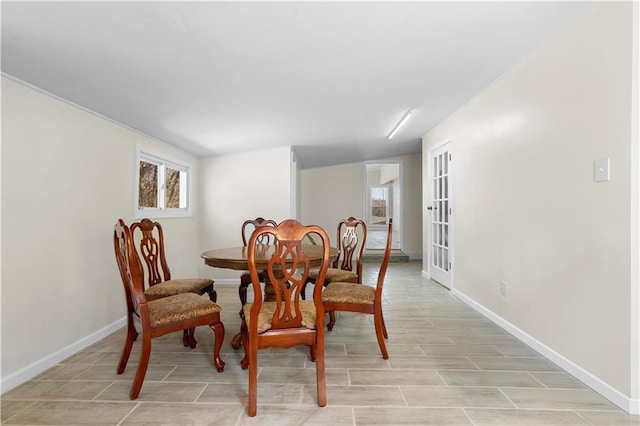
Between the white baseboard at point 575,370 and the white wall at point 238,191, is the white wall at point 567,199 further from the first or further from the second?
the white wall at point 238,191

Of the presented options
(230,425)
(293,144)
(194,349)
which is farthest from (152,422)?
(293,144)

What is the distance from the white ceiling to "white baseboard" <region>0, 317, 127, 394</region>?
1.82 m

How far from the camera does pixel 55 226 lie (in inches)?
89.5

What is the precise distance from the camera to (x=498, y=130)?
305cm

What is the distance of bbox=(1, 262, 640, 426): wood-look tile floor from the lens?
167 cm

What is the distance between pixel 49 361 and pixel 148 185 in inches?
78.1

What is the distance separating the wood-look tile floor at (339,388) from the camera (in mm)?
1674

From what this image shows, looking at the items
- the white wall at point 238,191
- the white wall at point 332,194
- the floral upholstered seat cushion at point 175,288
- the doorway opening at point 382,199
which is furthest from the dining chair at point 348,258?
the doorway opening at point 382,199

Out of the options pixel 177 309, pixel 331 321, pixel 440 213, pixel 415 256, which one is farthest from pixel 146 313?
pixel 415 256

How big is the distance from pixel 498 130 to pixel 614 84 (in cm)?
126

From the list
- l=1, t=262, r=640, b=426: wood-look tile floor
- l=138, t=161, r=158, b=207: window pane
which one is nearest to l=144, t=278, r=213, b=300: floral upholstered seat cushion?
l=1, t=262, r=640, b=426: wood-look tile floor

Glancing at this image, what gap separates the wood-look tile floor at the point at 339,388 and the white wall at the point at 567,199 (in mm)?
294

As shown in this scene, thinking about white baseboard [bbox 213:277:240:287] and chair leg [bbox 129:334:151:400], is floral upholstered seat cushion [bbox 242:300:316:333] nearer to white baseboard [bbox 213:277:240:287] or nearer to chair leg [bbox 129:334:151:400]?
chair leg [bbox 129:334:151:400]

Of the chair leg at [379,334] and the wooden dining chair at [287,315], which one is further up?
the wooden dining chair at [287,315]
